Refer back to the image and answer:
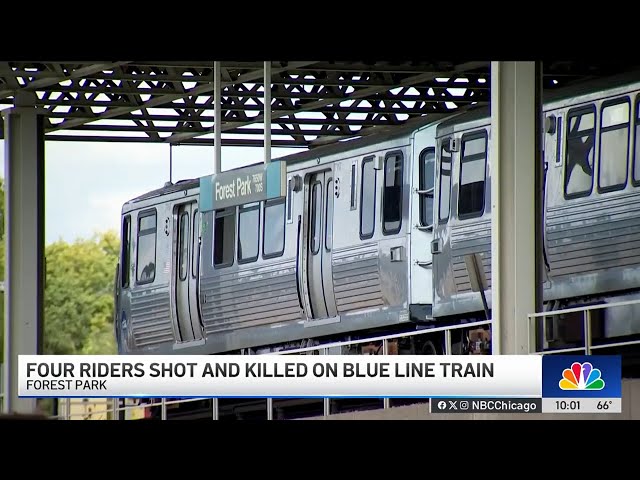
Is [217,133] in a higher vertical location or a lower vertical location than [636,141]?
higher

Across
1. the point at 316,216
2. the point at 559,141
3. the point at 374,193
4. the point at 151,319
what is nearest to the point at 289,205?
the point at 316,216

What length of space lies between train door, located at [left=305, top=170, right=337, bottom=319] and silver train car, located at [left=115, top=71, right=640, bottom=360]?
0.06 feet

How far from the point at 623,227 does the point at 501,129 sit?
8.72ft

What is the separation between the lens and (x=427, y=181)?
17906 millimetres

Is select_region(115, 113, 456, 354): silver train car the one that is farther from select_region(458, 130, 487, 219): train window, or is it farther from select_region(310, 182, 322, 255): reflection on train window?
select_region(458, 130, 487, 219): train window

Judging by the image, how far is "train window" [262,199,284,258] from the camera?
1962 centimetres

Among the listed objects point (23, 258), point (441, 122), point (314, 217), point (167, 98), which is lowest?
point (23, 258)

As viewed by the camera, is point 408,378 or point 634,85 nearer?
point 408,378

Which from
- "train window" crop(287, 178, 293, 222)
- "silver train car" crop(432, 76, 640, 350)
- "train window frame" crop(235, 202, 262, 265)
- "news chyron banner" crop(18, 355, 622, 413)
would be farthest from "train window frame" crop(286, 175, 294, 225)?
"news chyron banner" crop(18, 355, 622, 413)

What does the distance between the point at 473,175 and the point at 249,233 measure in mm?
3981

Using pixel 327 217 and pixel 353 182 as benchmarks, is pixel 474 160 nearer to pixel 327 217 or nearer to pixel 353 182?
pixel 353 182
